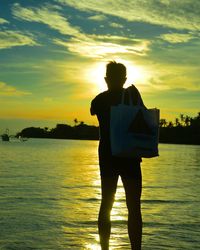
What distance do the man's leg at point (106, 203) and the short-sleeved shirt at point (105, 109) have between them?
0.78ft

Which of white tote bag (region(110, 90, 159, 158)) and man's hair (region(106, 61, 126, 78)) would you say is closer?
white tote bag (region(110, 90, 159, 158))

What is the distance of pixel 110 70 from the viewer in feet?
16.4

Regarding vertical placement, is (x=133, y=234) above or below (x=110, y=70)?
below

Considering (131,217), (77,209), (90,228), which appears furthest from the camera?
(77,209)

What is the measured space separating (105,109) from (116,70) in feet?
1.69

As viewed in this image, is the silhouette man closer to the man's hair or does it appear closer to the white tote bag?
the man's hair

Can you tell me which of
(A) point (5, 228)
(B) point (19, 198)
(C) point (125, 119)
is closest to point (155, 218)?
(A) point (5, 228)

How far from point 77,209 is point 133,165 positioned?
21.2ft

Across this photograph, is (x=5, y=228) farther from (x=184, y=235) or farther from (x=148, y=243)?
(x=184, y=235)

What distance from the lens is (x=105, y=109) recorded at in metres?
4.77

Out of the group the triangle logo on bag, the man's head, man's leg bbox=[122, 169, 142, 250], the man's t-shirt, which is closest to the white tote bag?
the triangle logo on bag

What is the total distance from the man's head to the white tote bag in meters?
0.48

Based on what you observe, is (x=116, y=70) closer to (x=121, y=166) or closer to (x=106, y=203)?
(x=121, y=166)

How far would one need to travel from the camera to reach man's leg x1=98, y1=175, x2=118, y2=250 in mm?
4785
